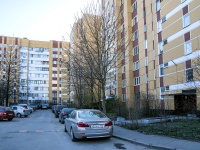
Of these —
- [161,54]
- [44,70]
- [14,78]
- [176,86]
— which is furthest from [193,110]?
[44,70]

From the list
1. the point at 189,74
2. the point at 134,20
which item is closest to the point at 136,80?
the point at 134,20

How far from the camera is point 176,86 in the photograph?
85.4 ft

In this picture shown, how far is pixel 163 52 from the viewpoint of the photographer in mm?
29000

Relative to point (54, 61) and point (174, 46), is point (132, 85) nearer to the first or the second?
point (174, 46)

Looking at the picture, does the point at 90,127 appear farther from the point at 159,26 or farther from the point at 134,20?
the point at 134,20

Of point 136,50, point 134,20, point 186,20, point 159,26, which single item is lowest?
point 136,50

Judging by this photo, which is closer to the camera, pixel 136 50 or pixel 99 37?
pixel 99 37

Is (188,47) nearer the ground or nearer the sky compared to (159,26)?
nearer the ground

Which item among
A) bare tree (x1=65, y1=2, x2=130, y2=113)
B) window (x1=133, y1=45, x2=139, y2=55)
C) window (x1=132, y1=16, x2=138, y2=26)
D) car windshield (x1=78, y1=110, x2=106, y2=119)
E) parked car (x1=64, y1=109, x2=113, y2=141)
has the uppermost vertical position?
window (x1=132, y1=16, x2=138, y2=26)

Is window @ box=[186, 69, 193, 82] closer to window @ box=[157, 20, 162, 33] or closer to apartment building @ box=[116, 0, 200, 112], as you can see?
apartment building @ box=[116, 0, 200, 112]

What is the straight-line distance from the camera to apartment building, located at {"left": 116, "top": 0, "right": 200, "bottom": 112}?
77.2 feet

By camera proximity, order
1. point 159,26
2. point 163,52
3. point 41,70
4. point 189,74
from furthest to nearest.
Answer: point 41,70
point 159,26
point 163,52
point 189,74

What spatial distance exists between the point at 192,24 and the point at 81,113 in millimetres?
17037

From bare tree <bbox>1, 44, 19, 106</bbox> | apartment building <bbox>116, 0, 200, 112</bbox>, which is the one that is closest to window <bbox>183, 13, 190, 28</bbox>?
apartment building <bbox>116, 0, 200, 112</bbox>
